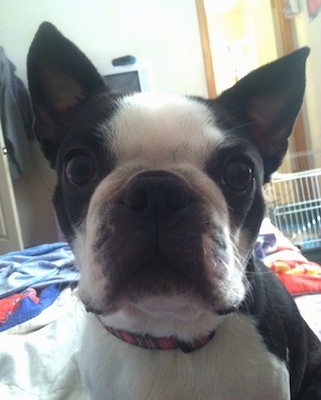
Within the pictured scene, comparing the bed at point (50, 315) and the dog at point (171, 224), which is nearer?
the dog at point (171, 224)

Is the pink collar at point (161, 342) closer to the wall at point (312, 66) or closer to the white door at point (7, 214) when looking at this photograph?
the wall at point (312, 66)

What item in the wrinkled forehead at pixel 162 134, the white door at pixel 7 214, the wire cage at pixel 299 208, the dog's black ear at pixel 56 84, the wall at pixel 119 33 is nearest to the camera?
the wrinkled forehead at pixel 162 134

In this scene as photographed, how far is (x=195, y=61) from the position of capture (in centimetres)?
530

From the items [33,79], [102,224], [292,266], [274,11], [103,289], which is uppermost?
[274,11]

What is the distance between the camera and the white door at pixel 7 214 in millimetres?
4606

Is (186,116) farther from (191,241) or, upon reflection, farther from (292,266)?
(292,266)

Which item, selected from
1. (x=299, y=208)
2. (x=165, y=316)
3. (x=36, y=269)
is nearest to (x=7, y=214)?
(x=36, y=269)

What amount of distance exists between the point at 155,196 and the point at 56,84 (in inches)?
21.9

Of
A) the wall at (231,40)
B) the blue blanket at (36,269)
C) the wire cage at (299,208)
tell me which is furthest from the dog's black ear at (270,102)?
the wall at (231,40)

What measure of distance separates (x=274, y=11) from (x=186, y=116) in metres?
4.59

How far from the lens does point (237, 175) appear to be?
1078 mm

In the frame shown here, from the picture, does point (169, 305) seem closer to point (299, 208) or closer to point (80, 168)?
point (80, 168)

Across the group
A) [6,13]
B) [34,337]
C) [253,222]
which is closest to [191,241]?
[253,222]

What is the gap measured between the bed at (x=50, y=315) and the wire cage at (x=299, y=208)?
2.64 feet
